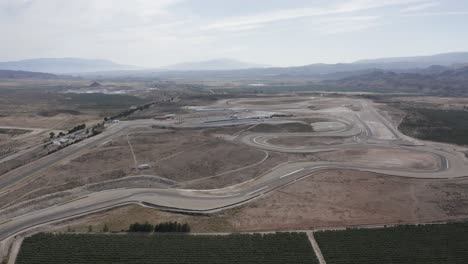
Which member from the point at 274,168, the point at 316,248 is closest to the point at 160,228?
the point at 316,248

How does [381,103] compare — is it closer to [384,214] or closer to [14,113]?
[384,214]

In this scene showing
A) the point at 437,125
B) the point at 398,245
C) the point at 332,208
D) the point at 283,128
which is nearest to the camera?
the point at 398,245

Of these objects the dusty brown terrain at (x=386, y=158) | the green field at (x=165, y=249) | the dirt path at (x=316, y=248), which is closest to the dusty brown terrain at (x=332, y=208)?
the dirt path at (x=316, y=248)

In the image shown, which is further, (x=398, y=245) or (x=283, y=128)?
(x=283, y=128)

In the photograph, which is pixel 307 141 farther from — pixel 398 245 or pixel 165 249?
pixel 165 249

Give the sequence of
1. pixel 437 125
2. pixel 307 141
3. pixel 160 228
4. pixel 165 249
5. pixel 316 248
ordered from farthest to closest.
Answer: pixel 437 125 → pixel 307 141 → pixel 160 228 → pixel 316 248 → pixel 165 249

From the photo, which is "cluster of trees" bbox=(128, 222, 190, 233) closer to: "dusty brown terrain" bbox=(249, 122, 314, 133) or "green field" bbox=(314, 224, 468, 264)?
"green field" bbox=(314, 224, 468, 264)

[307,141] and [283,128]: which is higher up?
[283,128]

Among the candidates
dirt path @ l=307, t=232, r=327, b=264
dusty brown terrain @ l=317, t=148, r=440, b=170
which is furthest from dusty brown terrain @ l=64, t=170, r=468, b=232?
dusty brown terrain @ l=317, t=148, r=440, b=170
